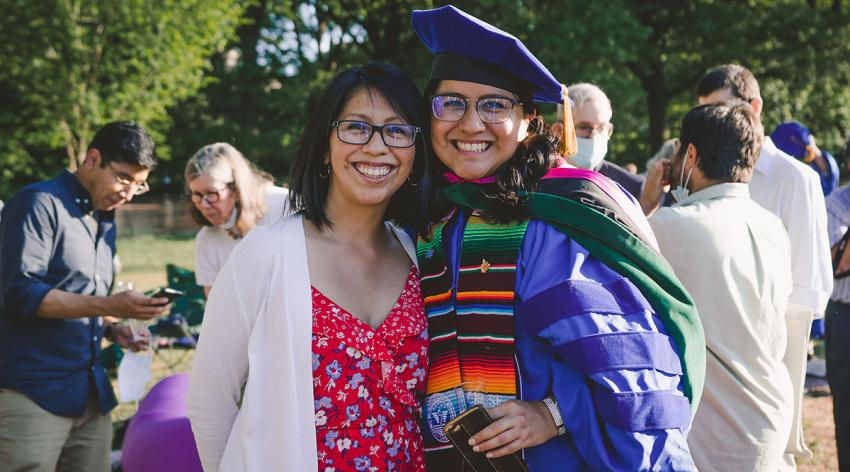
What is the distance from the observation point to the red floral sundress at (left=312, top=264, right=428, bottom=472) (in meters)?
2.03

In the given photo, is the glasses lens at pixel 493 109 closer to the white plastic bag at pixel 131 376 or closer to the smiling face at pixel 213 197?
the smiling face at pixel 213 197

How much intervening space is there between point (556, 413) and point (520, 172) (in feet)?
2.25

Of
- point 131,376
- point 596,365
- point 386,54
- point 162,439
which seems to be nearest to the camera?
point 596,365

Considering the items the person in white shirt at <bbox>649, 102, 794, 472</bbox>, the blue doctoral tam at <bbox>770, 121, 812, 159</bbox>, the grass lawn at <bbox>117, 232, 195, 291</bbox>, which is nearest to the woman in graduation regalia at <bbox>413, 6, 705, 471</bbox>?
the person in white shirt at <bbox>649, 102, 794, 472</bbox>

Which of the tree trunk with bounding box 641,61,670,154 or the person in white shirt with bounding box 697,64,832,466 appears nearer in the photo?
the person in white shirt with bounding box 697,64,832,466

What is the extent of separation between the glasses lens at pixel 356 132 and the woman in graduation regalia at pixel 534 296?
21cm

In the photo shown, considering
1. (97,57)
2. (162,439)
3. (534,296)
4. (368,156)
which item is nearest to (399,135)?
(368,156)

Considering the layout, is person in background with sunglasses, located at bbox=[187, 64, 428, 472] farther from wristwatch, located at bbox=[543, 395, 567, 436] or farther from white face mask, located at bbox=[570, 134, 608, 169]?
white face mask, located at bbox=[570, 134, 608, 169]

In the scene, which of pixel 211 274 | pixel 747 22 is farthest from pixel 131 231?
pixel 211 274

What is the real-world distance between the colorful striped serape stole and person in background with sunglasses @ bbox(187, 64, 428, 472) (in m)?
0.08

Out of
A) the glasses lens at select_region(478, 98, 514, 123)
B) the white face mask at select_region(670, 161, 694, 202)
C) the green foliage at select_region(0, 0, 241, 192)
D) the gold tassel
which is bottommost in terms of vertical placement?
the white face mask at select_region(670, 161, 694, 202)

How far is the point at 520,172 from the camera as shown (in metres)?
2.11

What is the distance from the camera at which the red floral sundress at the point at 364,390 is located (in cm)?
203

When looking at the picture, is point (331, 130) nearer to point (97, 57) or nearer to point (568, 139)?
point (568, 139)
